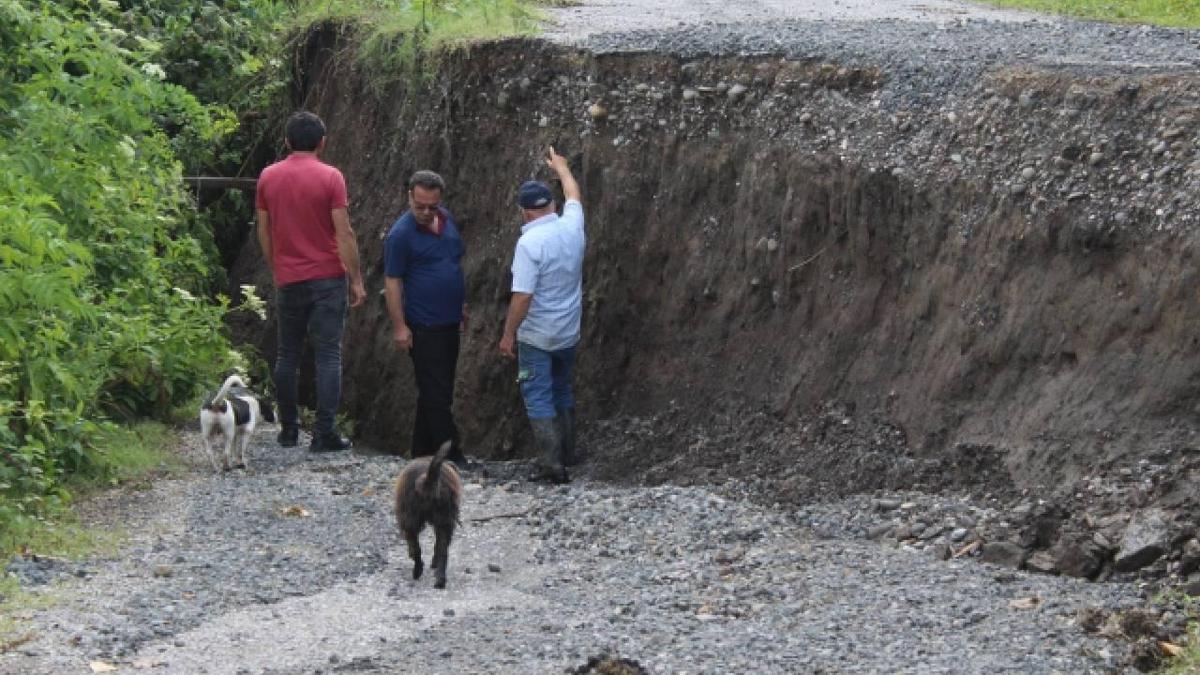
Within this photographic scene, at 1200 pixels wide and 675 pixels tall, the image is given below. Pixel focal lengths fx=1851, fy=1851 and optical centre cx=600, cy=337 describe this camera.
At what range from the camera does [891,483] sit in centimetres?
1106

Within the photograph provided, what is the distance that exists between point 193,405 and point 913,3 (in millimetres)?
8828

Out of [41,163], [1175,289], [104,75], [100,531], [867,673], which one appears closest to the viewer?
[867,673]

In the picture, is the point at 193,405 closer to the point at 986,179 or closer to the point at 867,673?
the point at 986,179

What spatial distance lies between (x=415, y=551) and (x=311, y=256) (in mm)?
3504

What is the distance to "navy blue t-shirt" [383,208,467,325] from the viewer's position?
1265 centimetres

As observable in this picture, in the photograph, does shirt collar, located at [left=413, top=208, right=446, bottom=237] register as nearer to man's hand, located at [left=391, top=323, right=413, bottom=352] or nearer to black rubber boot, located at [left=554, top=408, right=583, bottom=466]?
man's hand, located at [left=391, top=323, right=413, bottom=352]

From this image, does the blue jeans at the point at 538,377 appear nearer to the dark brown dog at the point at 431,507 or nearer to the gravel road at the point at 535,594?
the gravel road at the point at 535,594

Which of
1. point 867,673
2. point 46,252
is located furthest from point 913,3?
point 867,673

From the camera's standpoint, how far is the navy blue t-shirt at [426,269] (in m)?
12.6

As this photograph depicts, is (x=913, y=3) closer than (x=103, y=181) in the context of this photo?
No

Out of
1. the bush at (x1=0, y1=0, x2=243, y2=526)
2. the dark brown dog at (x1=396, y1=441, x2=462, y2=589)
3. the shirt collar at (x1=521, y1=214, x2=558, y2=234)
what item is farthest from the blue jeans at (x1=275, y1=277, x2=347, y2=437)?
the dark brown dog at (x1=396, y1=441, x2=462, y2=589)

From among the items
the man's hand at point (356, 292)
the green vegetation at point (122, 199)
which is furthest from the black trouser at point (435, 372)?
the green vegetation at point (122, 199)

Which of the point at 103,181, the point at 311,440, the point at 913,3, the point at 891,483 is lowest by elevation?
the point at 311,440

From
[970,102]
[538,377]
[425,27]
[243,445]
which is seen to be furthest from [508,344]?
[425,27]
